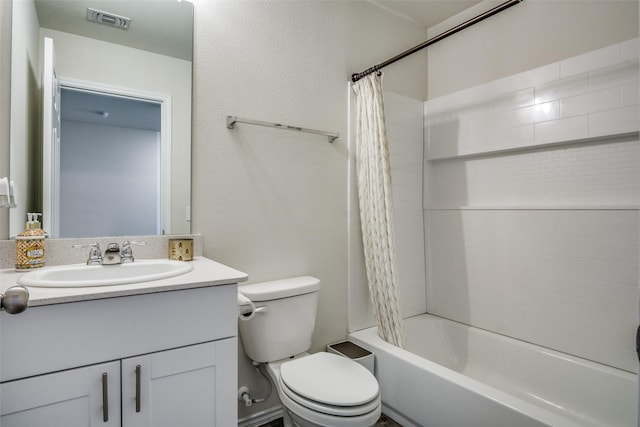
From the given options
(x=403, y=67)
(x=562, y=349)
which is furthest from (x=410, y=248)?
(x=403, y=67)

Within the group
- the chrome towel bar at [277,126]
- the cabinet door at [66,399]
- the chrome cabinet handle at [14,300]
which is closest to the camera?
the chrome cabinet handle at [14,300]

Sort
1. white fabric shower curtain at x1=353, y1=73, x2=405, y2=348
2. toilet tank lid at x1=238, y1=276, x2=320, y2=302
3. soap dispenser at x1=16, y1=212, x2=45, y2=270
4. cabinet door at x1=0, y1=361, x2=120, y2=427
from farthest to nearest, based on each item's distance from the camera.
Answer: white fabric shower curtain at x1=353, y1=73, x2=405, y2=348
toilet tank lid at x1=238, y1=276, x2=320, y2=302
soap dispenser at x1=16, y1=212, x2=45, y2=270
cabinet door at x1=0, y1=361, x2=120, y2=427

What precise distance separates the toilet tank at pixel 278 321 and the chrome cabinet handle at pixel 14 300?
3.21ft

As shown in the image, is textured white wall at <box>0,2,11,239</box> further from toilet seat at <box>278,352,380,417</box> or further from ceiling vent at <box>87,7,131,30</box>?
toilet seat at <box>278,352,380,417</box>

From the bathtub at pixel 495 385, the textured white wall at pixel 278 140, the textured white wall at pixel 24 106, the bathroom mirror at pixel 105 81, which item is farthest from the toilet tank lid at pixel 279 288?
the textured white wall at pixel 24 106

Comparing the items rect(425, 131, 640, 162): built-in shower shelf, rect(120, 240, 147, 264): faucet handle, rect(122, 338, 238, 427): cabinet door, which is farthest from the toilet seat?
rect(425, 131, 640, 162): built-in shower shelf

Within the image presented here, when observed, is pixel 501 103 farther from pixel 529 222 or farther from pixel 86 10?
pixel 86 10

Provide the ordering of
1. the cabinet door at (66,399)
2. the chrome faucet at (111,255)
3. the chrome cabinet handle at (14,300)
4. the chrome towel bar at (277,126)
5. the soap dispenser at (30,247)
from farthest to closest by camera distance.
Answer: the chrome towel bar at (277,126) < the chrome faucet at (111,255) < the soap dispenser at (30,247) < the cabinet door at (66,399) < the chrome cabinet handle at (14,300)

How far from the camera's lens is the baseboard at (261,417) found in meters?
1.75

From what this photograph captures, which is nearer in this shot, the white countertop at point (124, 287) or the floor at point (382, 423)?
the white countertop at point (124, 287)

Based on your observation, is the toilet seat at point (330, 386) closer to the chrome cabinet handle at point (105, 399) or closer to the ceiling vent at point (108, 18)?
A: the chrome cabinet handle at point (105, 399)

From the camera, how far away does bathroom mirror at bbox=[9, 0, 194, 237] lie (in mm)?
1332

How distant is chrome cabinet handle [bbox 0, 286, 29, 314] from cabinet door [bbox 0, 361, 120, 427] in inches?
16.5

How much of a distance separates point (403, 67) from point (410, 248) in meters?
1.28
